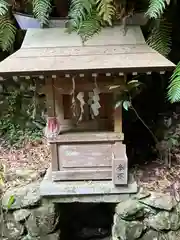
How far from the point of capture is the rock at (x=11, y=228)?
2.47m

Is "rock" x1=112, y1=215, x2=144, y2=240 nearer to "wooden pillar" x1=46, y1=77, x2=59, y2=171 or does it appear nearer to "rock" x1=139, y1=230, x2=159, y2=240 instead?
"rock" x1=139, y1=230, x2=159, y2=240

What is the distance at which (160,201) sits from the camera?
7.77ft

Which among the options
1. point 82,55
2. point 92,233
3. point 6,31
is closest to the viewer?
point 82,55

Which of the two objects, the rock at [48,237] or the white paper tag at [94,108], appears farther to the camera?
the rock at [48,237]

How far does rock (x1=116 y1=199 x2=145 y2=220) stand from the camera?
2.36 meters

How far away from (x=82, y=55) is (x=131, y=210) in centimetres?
96

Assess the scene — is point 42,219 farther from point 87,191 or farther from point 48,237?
point 87,191

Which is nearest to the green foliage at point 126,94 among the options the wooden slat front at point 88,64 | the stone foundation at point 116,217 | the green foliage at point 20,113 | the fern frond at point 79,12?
the wooden slat front at point 88,64

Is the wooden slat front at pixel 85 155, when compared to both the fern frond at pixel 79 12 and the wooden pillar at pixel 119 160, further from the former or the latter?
the fern frond at pixel 79 12

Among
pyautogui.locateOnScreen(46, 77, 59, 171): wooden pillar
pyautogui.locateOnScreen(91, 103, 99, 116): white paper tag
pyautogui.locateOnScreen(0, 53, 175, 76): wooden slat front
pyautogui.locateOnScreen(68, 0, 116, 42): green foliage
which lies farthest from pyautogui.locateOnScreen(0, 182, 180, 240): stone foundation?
pyautogui.locateOnScreen(68, 0, 116, 42): green foliage

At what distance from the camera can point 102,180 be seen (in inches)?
97.4

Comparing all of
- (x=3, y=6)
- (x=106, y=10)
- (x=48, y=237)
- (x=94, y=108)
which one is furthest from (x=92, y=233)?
(x=3, y=6)

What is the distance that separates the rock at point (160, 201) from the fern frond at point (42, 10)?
122cm

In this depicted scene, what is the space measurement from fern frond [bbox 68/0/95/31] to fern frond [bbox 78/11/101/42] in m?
0.02
